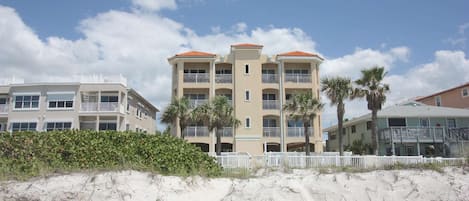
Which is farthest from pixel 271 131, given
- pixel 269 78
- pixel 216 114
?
pixel 216 114

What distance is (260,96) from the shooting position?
4041 cm

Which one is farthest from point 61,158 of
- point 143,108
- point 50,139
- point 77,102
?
point 143,108

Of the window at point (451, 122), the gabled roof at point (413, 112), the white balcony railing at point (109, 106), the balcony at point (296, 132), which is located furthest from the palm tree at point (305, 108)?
the white balcony railing at point (109, 106)

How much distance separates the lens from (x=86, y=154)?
14961 mm

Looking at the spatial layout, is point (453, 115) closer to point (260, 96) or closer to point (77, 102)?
point (260, 96)

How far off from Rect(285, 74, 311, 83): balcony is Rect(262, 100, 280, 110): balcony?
2660 mm

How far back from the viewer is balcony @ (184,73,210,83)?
40.6 metres

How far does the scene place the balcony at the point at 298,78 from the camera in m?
41.0

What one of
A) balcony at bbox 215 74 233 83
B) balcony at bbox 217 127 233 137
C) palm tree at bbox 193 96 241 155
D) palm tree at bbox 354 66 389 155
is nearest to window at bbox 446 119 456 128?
palm tree at bbox 354 66 389 155

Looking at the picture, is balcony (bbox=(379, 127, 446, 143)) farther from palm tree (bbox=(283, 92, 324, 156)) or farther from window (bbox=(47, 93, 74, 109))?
window (bbox=(47, 93, 74, 109))

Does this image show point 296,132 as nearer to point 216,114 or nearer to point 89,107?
point 216,114

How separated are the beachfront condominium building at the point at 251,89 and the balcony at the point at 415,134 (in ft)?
24.5

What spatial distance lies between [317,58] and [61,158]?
3106 centimetres

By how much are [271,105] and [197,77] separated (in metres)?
8.29
